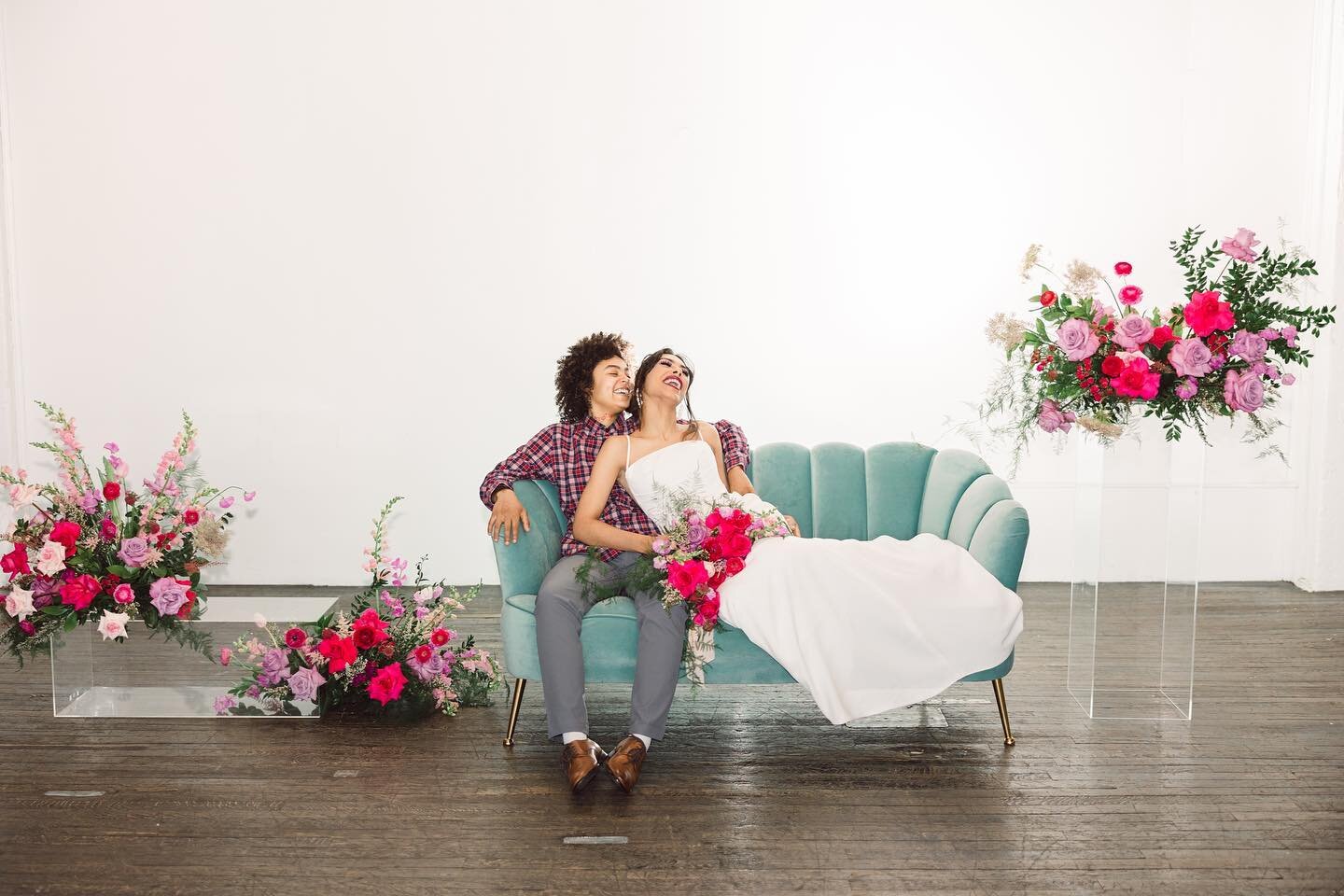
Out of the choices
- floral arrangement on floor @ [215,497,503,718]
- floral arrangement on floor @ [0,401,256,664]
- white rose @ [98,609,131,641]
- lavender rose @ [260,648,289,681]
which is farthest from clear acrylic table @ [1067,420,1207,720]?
white rose @ [98,609,131,641]

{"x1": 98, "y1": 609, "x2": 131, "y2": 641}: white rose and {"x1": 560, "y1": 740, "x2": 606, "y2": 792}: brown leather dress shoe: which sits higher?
{"x1": 98, "y1": 609, "x2": 131, "y2": 641}: white rose

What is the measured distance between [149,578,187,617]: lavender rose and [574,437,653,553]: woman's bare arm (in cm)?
121

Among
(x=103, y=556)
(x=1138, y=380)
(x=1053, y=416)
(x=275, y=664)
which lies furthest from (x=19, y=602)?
(x=1138, y=380)

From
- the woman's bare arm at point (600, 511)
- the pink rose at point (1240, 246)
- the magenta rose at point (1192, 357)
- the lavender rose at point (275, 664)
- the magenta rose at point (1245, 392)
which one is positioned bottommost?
the lavender rose at point (275, 664)

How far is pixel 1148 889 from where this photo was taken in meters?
2.25

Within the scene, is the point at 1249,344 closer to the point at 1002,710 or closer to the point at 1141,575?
the point at 1141,575

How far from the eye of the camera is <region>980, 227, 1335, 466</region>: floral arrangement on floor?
291 cm

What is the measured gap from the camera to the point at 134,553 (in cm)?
318

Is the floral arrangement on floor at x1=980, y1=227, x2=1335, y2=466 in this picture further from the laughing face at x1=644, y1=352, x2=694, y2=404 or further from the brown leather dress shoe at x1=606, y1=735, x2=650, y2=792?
the brown leather dress shoe at x1=606, y1=735, x2=650, y2=792

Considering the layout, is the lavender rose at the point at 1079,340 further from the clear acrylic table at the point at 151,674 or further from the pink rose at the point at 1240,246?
the clear acrylic table at the point at 151,674

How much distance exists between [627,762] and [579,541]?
0.81 metres

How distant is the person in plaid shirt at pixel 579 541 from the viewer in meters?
2.89

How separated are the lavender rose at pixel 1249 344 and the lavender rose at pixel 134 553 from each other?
10.6 feet

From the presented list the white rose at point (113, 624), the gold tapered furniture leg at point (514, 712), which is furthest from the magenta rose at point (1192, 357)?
the white rose at point (113, 624)
